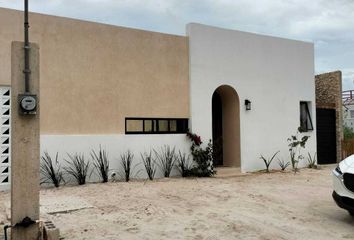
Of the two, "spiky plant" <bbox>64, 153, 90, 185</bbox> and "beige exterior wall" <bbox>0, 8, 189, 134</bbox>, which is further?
"spiky plant" <bbox>64, 153, 90, 185</bbox>

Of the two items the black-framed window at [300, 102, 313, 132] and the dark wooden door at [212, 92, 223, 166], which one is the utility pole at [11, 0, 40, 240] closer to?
the dark wooden door at [212, 92, 223, 166]

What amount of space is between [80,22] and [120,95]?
7.37ft

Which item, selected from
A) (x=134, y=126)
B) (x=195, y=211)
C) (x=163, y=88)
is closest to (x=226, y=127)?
(x=163, y=88)

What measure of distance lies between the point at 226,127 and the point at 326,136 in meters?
5.20

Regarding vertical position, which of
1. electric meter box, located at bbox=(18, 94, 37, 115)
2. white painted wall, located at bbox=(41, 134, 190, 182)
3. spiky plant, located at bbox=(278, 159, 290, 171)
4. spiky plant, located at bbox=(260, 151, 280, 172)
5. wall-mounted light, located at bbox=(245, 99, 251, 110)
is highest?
wall-mounted light, located at bbox=(245, 99, 251, 110)

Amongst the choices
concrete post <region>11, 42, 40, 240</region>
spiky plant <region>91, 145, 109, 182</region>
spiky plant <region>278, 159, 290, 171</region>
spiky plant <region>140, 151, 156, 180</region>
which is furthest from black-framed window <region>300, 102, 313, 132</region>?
concrete post <region>11, 42, 40, 240</region>

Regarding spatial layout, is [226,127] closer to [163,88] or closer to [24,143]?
[163,88]

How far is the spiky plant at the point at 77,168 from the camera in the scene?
34.9 ft

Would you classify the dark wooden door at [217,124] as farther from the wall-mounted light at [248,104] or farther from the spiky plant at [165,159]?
the spiky plant at [165,159]

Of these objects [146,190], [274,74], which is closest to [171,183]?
[146,190]

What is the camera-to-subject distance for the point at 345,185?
6156 mm

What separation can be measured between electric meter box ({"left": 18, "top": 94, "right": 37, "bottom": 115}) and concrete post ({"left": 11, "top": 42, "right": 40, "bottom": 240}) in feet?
0.20

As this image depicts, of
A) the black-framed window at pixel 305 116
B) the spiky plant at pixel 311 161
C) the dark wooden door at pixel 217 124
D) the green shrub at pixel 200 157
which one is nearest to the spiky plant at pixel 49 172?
the green shrub at pixel 200 157

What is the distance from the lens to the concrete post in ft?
16.9
